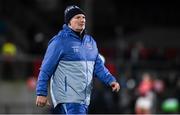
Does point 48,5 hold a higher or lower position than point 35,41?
higher

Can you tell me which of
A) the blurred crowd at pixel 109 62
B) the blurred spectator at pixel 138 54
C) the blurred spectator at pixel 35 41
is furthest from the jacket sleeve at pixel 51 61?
the blurred spectator at pixel 138 54

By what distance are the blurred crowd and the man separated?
6113 mm

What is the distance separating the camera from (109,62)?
25141mm

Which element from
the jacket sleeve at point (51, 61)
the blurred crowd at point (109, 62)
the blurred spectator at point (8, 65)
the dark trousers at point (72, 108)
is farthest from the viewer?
the blurred spectator at point (8, 65)

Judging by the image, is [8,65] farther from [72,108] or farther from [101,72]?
[72,108]

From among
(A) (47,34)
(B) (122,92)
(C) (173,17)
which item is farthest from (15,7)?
(B) (122,92)

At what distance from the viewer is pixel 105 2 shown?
37188 millimetres

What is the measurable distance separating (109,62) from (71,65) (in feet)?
49.9

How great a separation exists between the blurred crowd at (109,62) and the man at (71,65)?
6.11m

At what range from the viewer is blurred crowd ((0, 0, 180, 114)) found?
2177 centimetres

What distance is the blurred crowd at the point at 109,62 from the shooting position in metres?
21.8

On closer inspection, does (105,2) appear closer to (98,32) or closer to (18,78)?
(98,32)

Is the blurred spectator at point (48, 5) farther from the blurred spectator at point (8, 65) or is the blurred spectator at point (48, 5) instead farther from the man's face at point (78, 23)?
the man's face at point (78, 23)

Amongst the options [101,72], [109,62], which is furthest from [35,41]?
[101,72]
